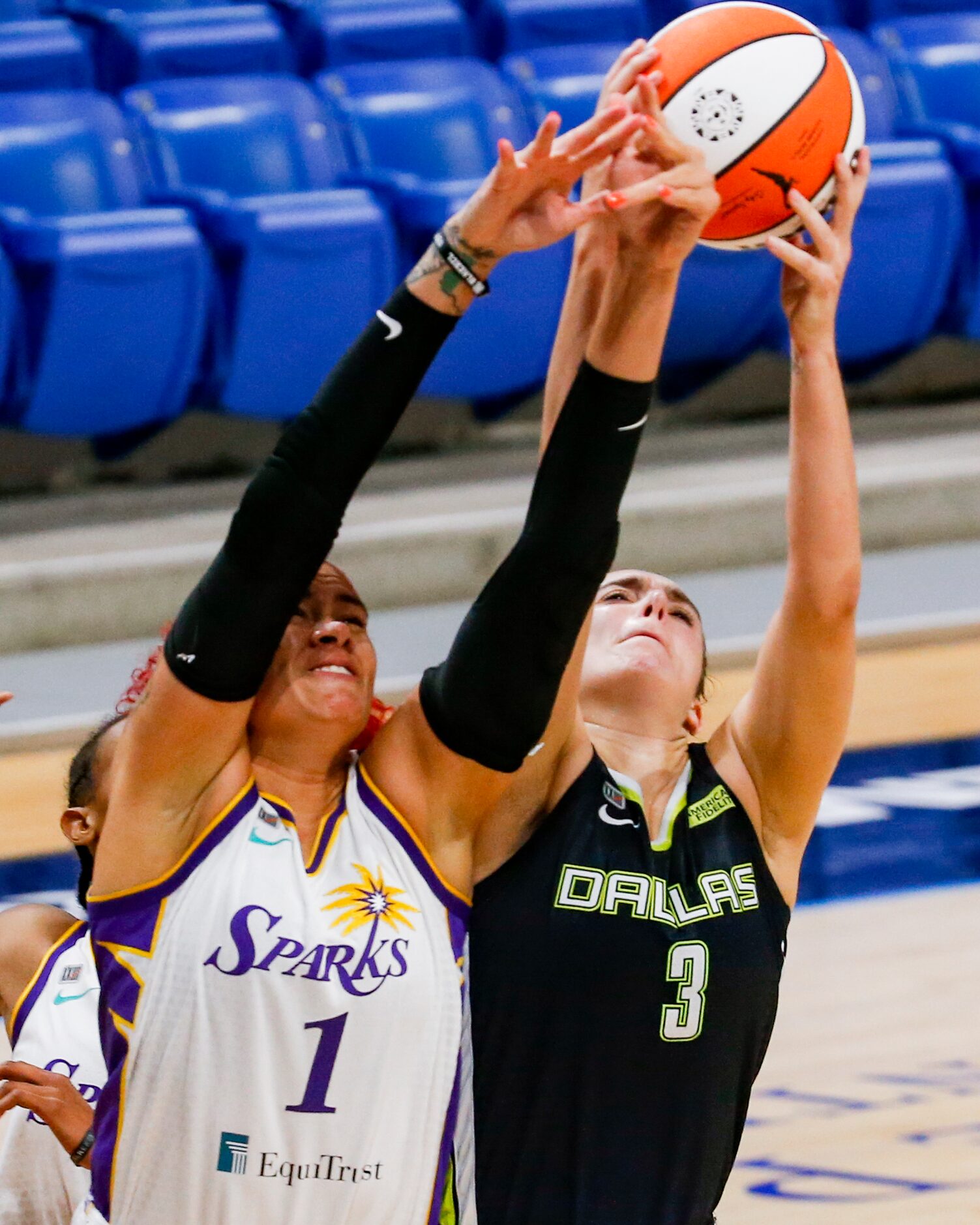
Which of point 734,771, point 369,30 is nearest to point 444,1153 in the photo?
point 734,771

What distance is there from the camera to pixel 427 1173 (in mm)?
1843

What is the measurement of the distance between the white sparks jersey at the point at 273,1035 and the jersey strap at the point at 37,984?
65 centimetres

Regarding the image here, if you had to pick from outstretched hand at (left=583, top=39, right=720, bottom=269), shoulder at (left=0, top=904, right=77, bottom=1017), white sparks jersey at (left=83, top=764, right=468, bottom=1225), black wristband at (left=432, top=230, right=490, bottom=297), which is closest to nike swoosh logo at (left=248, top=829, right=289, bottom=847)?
white sparks jersey at (left=83, top=764, right=468, bottom=1225)

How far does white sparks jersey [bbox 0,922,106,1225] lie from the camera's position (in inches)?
92.0

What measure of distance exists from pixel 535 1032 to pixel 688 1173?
23cm

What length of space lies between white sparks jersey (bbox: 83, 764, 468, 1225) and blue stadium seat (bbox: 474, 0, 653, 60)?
6.00m

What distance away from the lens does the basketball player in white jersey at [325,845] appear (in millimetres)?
1727

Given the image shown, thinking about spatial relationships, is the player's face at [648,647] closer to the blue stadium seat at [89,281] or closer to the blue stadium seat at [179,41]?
the blue stadium seat at [89,281]

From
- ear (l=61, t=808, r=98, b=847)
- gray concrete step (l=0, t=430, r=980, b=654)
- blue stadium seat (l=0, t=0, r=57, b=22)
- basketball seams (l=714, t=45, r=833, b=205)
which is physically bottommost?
gray concrete step (l=0, t=430, r=980, b=654)

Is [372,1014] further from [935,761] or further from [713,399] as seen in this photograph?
[713,399]

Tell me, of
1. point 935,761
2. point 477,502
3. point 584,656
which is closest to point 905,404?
point 477,502

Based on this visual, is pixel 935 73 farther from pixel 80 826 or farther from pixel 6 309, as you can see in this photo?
pixel 80 826

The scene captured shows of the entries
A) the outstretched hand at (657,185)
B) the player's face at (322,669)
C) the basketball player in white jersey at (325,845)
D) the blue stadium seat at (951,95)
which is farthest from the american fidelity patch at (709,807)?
the blue stadium seat at (951,95)

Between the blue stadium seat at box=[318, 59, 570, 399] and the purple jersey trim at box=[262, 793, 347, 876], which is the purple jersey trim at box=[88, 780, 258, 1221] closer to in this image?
the purple jersey trim at box=[262, 793, 347, 876]
